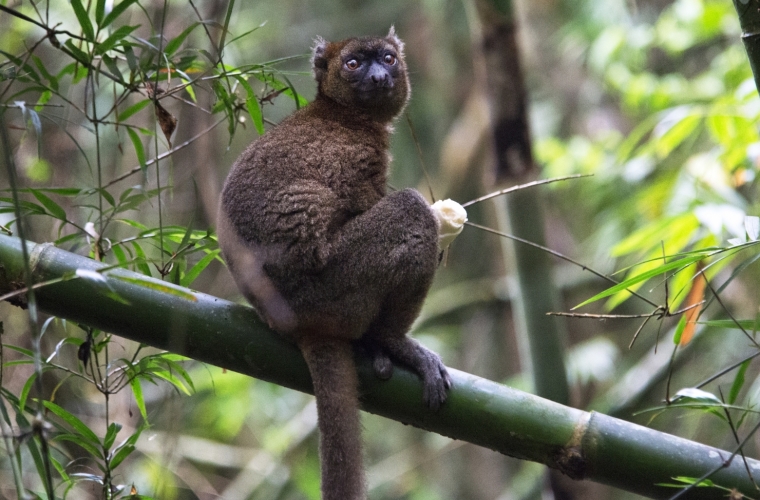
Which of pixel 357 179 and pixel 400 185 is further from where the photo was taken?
pixel 400 185

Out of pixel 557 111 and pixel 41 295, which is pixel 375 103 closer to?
pixel 41 295

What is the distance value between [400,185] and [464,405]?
6.27 metres

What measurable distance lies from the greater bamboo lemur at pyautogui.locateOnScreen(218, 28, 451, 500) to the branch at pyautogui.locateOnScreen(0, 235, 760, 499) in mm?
138

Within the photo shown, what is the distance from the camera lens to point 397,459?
23.9ft

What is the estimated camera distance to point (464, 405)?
244 cm

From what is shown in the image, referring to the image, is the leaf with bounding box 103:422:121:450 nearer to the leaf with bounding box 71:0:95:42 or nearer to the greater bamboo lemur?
the greater bamboo lemur

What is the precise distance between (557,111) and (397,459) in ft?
13.8

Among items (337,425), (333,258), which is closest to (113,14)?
(333,258)

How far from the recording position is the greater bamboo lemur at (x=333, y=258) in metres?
2.57

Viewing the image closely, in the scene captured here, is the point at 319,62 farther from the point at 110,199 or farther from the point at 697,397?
the point at 697,397

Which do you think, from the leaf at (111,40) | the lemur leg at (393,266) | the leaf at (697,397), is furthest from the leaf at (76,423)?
the leaf at (697,397)

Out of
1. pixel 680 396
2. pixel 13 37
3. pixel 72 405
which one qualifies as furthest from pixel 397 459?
pixel 680 396

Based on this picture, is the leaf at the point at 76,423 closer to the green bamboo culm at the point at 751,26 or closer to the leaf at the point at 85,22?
the leaf at the point at 85,22

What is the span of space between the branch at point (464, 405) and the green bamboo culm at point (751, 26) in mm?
1156
